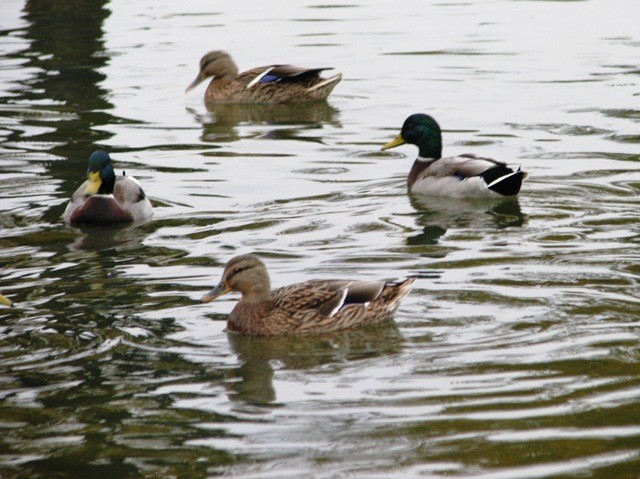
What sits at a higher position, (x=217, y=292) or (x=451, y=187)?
(x=217, y=292)

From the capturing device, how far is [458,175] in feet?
43.2

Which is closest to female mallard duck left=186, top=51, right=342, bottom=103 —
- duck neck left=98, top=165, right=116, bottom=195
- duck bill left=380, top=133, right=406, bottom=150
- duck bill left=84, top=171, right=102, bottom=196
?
duck bill left=380, top=133, right=406, bottom=150

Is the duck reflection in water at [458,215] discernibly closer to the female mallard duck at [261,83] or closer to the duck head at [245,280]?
Answer: the duck head at [245,280]

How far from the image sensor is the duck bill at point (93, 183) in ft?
41.0

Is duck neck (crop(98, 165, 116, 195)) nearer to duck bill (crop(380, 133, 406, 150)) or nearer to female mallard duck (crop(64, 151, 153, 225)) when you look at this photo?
female mallard duck (crop(64, 151, 153, 225))

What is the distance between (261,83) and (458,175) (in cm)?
611

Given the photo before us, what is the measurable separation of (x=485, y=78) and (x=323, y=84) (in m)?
2.37

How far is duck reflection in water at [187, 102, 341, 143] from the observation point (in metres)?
16.5

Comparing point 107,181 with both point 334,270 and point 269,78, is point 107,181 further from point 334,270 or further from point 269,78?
point 269,78

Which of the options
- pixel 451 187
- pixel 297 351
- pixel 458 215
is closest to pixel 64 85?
pixel 451 187

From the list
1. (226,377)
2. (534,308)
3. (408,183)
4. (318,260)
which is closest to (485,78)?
(408,183)

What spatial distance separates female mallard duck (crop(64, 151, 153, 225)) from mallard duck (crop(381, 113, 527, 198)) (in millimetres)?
2599

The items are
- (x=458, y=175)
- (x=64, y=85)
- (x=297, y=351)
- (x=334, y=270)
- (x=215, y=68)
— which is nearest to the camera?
(x=297, y=351)

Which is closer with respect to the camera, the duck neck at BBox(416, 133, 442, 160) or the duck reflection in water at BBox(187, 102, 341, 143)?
the duck neck at BBox(416, 133, 442, 160)
